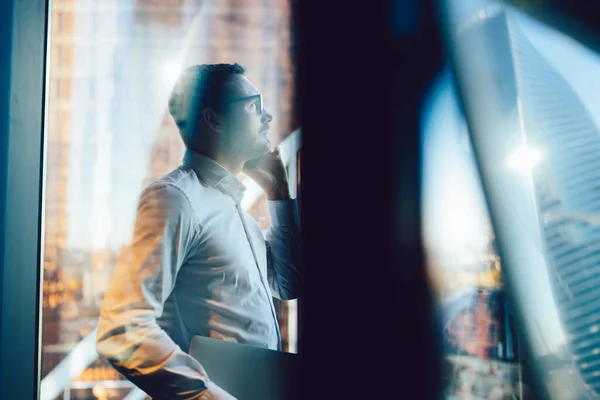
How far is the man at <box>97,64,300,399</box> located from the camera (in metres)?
0.95

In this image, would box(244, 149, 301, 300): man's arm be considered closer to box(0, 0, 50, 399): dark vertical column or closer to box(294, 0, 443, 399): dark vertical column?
box(294, 0, 443, 399): dark vertical column

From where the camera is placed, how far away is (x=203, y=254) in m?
0.98

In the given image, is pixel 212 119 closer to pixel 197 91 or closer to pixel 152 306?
pixel 197 91

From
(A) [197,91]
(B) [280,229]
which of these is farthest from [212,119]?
(B) [280,229]

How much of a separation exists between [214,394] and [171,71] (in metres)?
0.68

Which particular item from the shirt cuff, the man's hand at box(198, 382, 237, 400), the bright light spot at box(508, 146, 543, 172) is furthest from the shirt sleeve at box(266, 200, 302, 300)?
the bright light spot at box(508, 146, 543, 172)

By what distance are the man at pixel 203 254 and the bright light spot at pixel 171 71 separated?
2cm

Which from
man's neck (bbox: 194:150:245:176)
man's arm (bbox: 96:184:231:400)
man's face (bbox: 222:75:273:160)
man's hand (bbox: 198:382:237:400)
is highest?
man's face (bbox: 222:75:273:160)

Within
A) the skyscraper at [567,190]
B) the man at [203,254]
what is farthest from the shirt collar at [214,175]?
the skyscraper at [567,190]

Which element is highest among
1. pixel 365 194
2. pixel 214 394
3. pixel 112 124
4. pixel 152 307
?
pixel 112 124

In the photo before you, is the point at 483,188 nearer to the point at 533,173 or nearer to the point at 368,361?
the point at 533,173

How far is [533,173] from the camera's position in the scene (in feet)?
3.33

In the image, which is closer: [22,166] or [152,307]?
[152,307]

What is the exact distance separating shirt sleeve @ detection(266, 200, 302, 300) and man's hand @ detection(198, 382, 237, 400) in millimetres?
218
